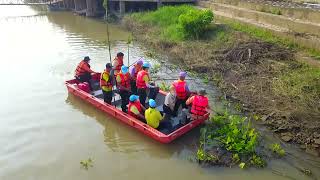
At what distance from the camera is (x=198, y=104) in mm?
9562

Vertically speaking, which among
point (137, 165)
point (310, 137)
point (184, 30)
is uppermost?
point (184, 30)

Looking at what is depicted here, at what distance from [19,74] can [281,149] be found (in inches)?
433

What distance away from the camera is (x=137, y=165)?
29.0 feet

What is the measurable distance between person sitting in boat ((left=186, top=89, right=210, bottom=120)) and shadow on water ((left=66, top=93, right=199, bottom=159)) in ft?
1.90

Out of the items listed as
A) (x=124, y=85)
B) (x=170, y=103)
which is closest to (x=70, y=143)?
(x=124, y=85)

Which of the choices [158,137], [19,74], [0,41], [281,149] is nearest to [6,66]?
[19,74]

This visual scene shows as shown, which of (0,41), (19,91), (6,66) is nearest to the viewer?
(19,91)

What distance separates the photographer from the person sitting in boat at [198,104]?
952cm

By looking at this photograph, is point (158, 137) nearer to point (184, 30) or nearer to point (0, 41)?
point (184, 30)

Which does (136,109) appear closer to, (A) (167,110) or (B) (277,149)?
(A) (167,110)

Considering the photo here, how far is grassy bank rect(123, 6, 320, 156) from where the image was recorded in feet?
32.0

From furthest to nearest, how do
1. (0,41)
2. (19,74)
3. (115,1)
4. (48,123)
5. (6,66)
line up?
(115,1) < (0,41) < (6,66) < (19,74) < (48,123)

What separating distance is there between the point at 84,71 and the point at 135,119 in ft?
11.9

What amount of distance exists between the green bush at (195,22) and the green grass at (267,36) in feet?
4.28
